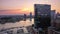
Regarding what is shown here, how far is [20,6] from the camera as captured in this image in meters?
1.62

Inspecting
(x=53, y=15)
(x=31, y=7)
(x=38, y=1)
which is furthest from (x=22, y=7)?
(x=53, y=15)

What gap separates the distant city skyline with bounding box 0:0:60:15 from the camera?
1571 mm

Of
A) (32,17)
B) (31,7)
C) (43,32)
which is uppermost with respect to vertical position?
(31,7)

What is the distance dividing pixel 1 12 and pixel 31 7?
1.52 feet

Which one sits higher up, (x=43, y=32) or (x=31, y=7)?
(x=31, y=7)

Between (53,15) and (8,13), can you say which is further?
(53,15)

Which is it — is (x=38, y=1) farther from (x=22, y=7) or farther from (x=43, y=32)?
(x=43, y=32)

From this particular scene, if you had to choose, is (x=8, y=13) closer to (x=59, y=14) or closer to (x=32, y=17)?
(x=32, y=17)

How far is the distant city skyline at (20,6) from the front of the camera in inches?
61.9

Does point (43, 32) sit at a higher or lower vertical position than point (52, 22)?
lower

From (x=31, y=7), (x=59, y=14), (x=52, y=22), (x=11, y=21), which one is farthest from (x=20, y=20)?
(x=59, y=14)

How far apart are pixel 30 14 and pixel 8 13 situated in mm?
335

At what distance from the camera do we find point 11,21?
1586 millimetres

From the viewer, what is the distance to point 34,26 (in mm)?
1612
